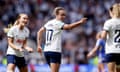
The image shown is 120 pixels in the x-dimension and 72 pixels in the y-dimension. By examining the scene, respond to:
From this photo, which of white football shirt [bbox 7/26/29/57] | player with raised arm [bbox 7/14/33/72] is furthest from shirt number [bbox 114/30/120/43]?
white football shirt [bbox 7/26/29/57]

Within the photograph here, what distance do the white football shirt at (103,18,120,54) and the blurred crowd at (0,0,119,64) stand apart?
37.3ft

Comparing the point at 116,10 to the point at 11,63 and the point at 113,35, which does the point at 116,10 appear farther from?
the point at 11,63

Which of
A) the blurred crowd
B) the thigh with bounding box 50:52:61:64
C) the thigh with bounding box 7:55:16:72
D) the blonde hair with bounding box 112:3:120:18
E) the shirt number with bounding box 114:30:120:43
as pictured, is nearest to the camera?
the blonde hair with bounding box 112:3:120:18

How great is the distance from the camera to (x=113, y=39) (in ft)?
43.7

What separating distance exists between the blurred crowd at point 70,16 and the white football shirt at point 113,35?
37.3 ft

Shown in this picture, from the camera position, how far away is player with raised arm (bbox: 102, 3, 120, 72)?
43.3 ft

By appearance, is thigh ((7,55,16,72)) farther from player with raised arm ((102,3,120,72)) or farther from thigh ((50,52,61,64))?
player with raised arm ((102,3,120,72))

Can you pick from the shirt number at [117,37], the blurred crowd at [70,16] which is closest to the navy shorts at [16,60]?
the shirt number at [117,37]

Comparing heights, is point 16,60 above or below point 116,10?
below

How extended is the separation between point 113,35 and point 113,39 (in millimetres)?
91

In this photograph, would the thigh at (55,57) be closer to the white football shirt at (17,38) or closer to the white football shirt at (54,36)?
the white football shirt at (54,36)

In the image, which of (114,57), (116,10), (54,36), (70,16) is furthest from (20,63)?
(70,16)

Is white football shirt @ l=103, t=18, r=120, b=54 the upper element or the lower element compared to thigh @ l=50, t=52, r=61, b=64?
upper

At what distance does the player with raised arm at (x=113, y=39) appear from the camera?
520 inches
